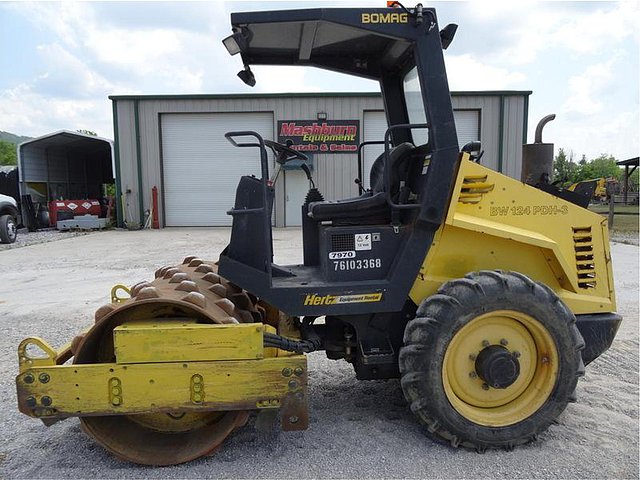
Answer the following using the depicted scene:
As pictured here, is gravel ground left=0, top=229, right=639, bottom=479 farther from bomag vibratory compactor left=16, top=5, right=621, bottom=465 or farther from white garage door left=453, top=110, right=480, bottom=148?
white garage door left=453, top=110, right=480, bottom=148

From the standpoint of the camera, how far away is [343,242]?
337cm

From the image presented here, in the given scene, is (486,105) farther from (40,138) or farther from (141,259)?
(40,138)

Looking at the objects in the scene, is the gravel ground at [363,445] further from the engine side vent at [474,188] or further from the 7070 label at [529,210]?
the engine side vent at [474,188]

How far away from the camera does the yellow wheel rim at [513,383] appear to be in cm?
320

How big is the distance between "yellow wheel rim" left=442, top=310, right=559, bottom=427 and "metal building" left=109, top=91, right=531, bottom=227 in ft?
54.0

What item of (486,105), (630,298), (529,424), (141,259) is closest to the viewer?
(529,424)

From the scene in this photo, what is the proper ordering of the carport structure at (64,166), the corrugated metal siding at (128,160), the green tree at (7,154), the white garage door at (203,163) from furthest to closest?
the green tree at (7,154) → the carport structure at (64,166) → the white garage door at (203,163) → the corrugated metal siding at (128,160)

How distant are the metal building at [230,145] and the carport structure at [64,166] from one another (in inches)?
75.6

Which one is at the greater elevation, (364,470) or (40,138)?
(40,138)

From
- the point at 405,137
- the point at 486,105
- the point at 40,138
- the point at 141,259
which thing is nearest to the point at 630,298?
the point at 405,137

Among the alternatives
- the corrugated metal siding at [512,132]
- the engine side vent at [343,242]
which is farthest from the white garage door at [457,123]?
the engine side vent at [343,242]

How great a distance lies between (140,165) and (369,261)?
18.5 meters

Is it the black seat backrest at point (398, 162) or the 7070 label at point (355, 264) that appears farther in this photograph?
the black seat backrest at point (398, 162)

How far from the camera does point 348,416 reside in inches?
145
